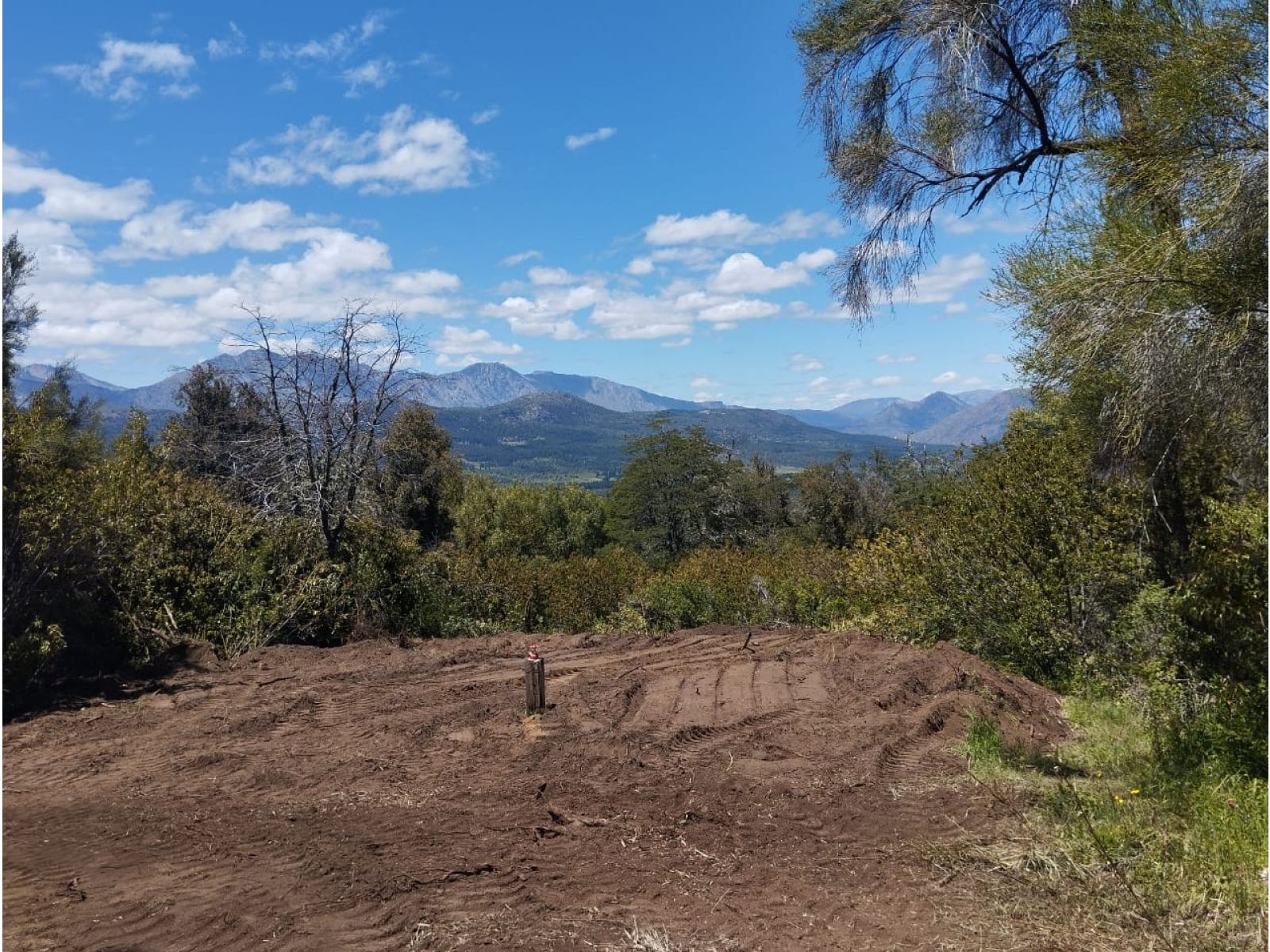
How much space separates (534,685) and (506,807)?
2.25 meters

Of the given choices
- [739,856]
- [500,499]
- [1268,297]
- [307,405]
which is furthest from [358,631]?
[500,499]

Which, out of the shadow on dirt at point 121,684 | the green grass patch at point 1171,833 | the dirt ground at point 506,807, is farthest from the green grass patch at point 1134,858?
the shadow on dirt at point 121,684

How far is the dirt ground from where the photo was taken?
13.3 ft

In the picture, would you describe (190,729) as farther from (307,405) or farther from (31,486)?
(307,405)

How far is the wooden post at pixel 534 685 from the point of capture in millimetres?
7766

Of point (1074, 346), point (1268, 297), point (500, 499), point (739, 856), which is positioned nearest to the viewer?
point (1268, 297)

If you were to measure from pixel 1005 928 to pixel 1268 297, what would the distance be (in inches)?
118

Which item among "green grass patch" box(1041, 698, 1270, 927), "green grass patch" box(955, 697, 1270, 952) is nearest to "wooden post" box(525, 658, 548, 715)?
"green grass patch" box(955, 697, 1270, 952)

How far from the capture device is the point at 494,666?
9.75m

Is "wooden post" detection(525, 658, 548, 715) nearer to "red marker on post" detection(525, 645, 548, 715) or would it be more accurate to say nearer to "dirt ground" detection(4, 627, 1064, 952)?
"red marker on post" detection(525, 645, 548, 715)

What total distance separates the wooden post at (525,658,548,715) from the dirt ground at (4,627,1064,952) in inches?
5.5

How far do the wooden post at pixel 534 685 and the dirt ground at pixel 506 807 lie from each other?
0.46 ft

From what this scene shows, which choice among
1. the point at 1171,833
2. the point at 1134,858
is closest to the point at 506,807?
the point at 1134,858

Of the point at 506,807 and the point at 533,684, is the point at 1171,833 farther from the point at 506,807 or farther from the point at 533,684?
the point at 533,684
